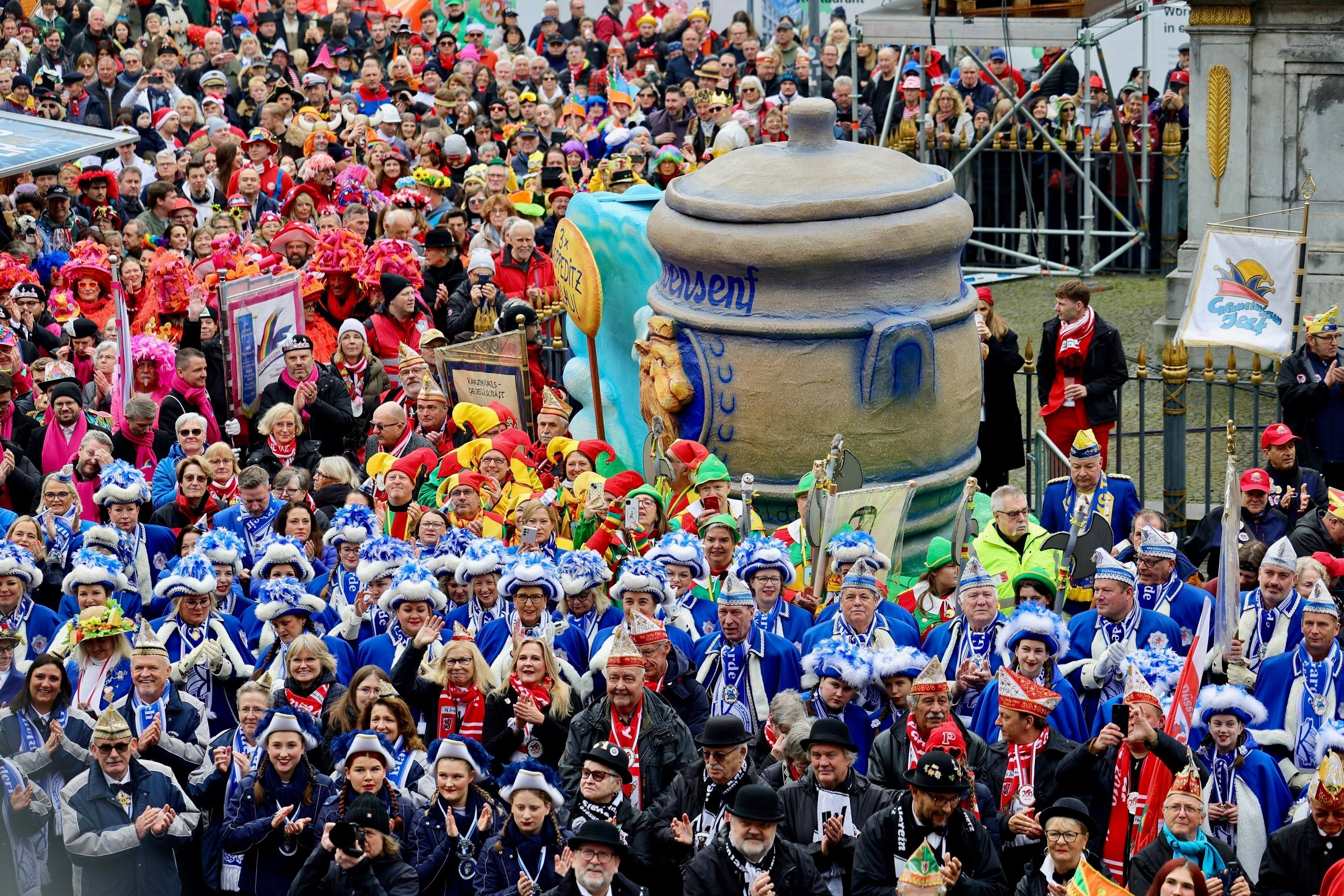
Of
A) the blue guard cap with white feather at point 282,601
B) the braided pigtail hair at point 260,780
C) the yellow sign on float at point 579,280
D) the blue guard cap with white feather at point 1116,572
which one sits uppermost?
the yellow sign on float at point 579,280

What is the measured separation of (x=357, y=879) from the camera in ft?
28.5

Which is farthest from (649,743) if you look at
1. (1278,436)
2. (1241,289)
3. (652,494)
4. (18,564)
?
(1241,289)

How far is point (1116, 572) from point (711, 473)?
255cm

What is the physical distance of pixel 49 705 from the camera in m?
10.1

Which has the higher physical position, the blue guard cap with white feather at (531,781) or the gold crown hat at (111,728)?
the gold crown hat at (111,728)

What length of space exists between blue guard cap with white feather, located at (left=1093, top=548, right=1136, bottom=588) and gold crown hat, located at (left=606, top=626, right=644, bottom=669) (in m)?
2.18

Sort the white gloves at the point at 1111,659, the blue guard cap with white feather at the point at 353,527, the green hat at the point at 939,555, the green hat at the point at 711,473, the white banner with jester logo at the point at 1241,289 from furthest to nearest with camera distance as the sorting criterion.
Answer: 1. the white banner with jester logo at the point at 1241,289
2. the green hat at the point at 711,473
3. the blue guard cap with white feather at the point at 353,527
4. the green hat at the point at 939,555
5. the white gloves at the point at 1111,659

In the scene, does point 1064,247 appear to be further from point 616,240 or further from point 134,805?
point 134,805

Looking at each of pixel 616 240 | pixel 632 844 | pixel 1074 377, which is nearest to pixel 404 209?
pixel 616 240

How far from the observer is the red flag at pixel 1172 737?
28.8ft

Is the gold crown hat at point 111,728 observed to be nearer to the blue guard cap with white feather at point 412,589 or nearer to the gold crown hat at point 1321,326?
the blue guard cap with white feather at point 412,589

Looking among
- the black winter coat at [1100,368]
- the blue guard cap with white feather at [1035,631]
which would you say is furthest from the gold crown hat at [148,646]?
the black winter coat at [1100,368]

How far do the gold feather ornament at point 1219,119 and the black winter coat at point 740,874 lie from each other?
908 centimetres

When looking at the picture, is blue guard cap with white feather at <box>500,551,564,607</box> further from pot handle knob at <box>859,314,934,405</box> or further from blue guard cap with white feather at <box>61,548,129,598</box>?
pot handle knob at <box>859,314,934,405</box>
